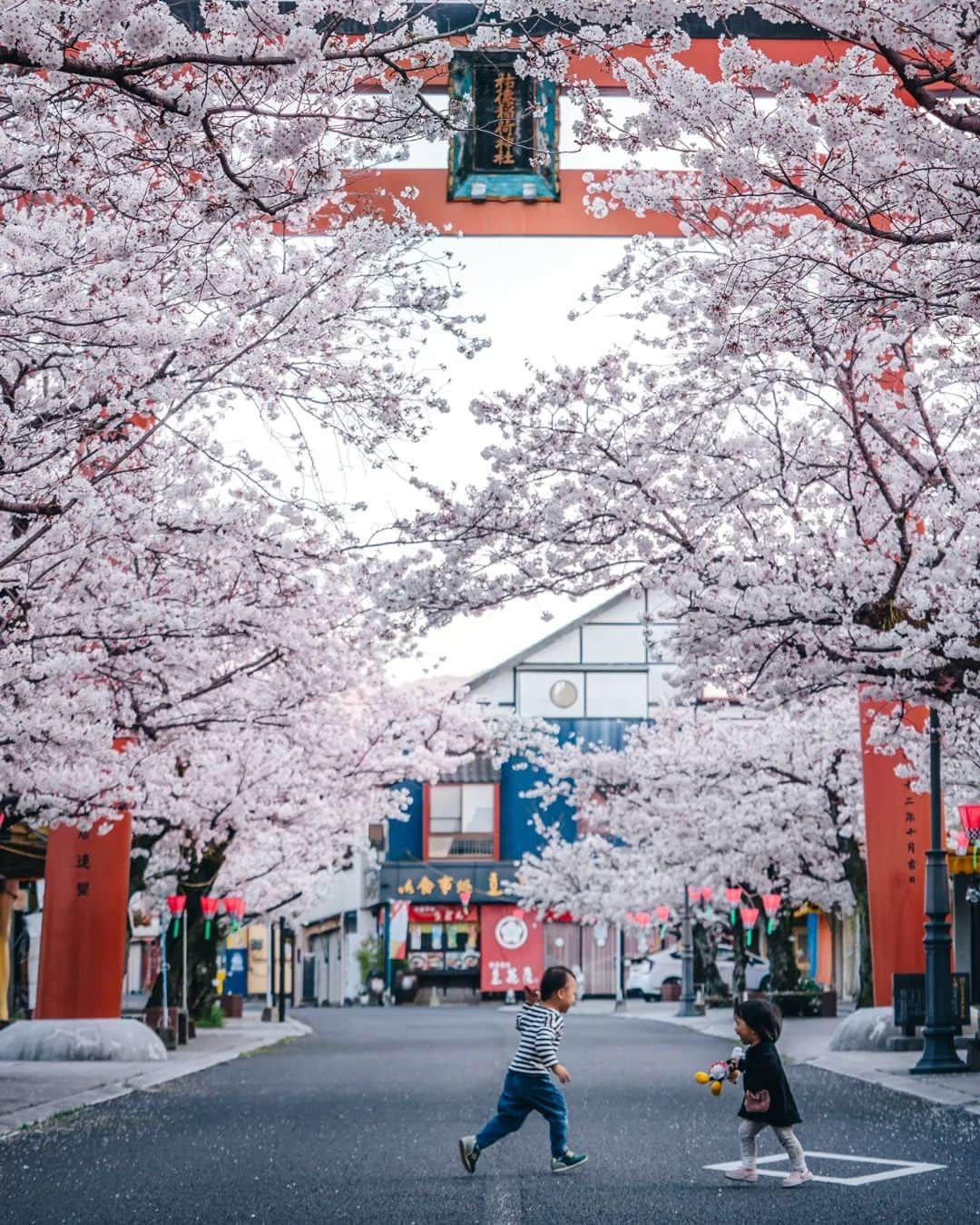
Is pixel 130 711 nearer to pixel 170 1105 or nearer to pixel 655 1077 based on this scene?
pixel 170 1105

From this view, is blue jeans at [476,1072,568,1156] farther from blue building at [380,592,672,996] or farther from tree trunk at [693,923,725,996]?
blue building at [380,592,672,996]

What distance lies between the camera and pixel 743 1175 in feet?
31.4

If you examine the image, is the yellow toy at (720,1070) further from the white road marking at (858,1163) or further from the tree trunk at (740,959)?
the tree trunk at (740,959)

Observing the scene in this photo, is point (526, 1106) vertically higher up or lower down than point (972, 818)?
lower down

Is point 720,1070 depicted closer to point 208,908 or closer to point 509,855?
point 208,908

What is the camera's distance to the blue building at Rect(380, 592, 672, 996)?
6494 cm

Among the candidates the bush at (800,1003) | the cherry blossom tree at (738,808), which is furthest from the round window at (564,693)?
the bush at (800,1003)

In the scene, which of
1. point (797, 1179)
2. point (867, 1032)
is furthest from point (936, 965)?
point (797, 1179)

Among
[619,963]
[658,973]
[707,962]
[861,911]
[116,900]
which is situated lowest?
[658,973]

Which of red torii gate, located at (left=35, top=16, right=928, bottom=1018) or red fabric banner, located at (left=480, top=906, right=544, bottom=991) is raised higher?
red torii gate, located at (left=35, top=16, right=928, bottom=1018)

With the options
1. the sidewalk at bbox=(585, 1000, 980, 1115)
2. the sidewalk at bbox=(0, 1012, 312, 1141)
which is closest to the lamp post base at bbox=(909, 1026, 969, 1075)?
the sidewalk at bbox=(585, 1000, 980, 1115)

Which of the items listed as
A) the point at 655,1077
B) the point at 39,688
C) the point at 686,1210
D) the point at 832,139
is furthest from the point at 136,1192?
the point at 655,1077

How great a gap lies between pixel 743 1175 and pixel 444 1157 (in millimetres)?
2375

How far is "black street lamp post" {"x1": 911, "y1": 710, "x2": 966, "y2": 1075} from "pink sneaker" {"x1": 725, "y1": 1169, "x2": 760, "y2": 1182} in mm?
9129
